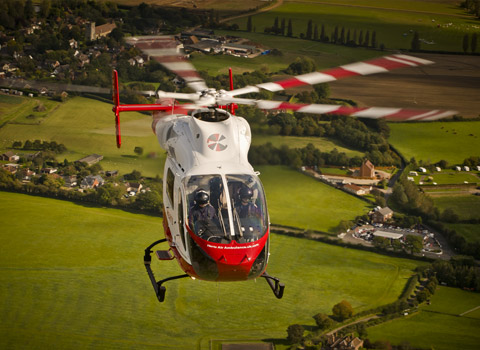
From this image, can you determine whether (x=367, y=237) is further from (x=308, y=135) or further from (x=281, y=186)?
(x=308, y=135)

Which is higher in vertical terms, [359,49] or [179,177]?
[179,177]

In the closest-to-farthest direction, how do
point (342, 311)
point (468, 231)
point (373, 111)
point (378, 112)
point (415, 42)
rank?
point (378, 112) < point (373, 111) < point (342, 311) < point (468, 231) < point (415, 42)

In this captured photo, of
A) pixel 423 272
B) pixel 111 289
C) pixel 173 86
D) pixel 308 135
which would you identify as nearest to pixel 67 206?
pixel 111 289

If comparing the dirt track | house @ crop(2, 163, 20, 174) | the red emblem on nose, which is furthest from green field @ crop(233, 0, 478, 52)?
the red emblem on nose

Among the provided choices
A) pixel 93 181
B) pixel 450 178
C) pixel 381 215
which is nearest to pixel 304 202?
pixel 381 215

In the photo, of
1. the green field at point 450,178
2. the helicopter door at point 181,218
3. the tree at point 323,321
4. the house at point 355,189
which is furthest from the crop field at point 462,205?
the helicopter door at point 181,218

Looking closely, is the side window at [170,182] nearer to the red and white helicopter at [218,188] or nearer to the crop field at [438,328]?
the red and white helicopter at [218,188]

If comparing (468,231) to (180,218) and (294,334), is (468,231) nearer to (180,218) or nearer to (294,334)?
(294,334)
